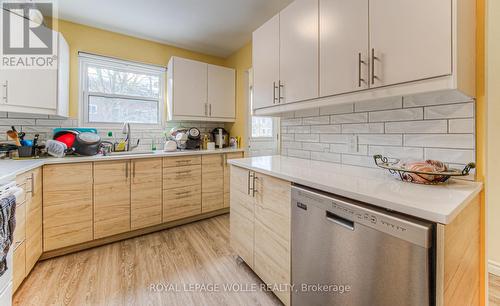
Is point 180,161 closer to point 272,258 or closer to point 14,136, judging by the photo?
point 14,136

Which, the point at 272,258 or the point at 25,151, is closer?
the point at 272,258

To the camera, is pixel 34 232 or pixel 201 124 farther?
pixel 201 124

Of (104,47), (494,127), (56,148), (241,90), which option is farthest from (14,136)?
(494,127)

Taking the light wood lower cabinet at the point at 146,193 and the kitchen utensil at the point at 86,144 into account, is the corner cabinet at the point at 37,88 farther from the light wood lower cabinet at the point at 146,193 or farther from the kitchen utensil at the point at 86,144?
the light wood lower cabinet at the point at 146,193

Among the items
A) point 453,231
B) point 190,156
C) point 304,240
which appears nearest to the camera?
point 453,231

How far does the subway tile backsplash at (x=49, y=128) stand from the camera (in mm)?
2143

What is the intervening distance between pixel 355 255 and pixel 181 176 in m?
2.16

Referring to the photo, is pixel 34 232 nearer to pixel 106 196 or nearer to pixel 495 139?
pixel 106 196

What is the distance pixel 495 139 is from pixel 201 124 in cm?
319

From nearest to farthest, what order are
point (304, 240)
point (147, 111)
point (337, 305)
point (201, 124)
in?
point (337, 305)
point (304, 240)
point (147, 111)
point (201, 124)

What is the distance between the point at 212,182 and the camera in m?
2.87

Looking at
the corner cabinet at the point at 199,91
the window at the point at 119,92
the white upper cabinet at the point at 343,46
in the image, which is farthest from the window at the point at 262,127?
the white upper cabinet at the point at 343,46

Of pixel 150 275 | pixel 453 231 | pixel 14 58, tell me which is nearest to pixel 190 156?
pixel 150 275

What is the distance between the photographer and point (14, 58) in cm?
187
